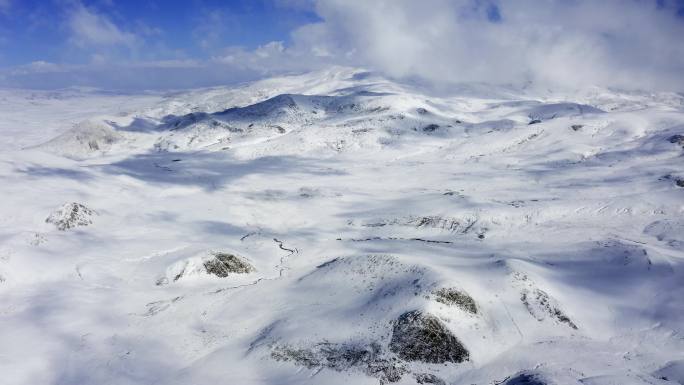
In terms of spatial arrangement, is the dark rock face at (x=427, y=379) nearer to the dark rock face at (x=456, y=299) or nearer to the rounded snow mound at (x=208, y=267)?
the dark rock face at (x=456, y=299)

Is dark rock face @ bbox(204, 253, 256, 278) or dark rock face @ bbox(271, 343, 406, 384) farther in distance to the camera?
dark rock face @ bbox(204, 253, 256, 278)

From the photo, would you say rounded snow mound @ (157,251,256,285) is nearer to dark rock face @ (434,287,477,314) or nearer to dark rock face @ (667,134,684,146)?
dark rock face @ (434,287,477,314)

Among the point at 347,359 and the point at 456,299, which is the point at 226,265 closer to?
the point at 347,359

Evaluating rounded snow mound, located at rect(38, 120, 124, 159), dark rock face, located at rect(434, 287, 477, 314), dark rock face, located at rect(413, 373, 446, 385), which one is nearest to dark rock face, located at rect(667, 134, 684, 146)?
dark rock face, located at rect(434, 287, 477, 314)

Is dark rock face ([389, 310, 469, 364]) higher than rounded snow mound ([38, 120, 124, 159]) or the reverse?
the reverse

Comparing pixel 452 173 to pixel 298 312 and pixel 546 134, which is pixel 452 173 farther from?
pixel 298 312

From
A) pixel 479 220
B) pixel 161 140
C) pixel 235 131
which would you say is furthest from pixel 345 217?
pixel 161 140
